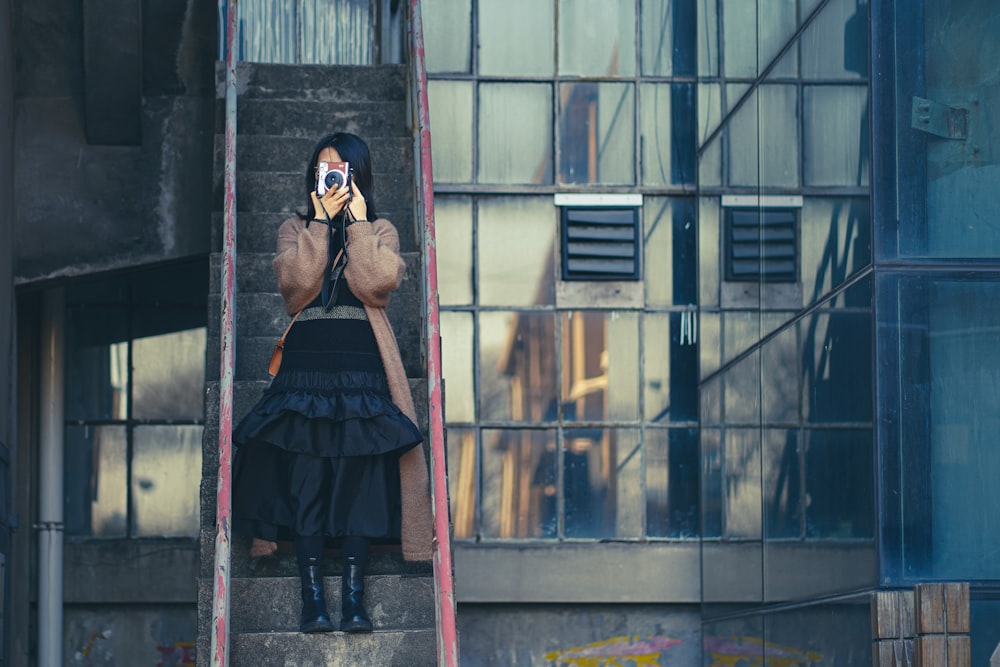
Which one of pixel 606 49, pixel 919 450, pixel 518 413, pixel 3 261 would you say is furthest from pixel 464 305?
pixel 919 450

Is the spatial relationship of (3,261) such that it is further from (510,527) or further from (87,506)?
(510,527)

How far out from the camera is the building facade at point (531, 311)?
11344 mm

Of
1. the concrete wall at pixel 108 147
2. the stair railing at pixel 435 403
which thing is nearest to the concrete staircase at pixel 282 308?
the stair railing at pixel 435 403

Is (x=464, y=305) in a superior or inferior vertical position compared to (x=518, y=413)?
superior

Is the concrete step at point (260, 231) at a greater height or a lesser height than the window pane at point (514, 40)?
lesser

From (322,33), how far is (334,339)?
220 inches

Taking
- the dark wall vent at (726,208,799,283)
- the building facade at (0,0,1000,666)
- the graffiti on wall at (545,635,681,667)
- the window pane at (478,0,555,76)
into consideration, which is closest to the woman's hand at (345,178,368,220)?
the building facade at (0,0,1000,666)

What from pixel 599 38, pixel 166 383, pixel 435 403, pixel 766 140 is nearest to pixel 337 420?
pixel 435 403

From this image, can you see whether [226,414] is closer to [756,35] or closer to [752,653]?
[752,653]

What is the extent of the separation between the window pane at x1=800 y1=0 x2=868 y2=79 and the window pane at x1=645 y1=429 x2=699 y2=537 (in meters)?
3.04

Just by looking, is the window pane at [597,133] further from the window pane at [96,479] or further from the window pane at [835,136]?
the window pane at [96,479]

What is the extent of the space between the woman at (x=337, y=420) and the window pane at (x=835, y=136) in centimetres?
281

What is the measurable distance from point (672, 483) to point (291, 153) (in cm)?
368

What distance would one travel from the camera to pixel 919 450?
9.26m
